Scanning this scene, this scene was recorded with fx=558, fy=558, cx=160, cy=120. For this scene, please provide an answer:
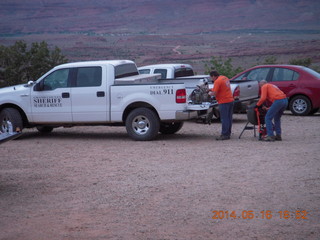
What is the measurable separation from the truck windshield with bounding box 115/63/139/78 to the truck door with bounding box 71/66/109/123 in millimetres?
378

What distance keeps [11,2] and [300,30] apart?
56749 mm

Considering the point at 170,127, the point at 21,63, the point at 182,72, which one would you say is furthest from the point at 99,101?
the point at 21,63

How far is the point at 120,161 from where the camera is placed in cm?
1010

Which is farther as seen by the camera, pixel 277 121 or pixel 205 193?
pixel 277 121

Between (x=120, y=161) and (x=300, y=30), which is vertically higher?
(x=300, y=30)

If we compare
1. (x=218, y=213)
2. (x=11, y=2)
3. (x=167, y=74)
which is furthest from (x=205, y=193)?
(x=11, y=2)

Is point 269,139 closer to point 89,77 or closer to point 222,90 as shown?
point 222,90

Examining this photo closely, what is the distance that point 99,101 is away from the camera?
12.6m

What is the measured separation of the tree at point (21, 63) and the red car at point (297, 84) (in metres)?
10.6

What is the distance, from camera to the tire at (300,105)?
55.1 ft

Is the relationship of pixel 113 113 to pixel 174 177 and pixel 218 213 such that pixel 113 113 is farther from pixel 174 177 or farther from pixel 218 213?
pixel 218 213

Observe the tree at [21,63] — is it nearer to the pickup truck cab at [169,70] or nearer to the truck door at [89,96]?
the pickup truck cab at [169,70]

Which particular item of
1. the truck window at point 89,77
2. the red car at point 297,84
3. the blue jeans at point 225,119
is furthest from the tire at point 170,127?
the red car at point 297,84

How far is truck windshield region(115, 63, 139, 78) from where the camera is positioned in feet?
42.2
